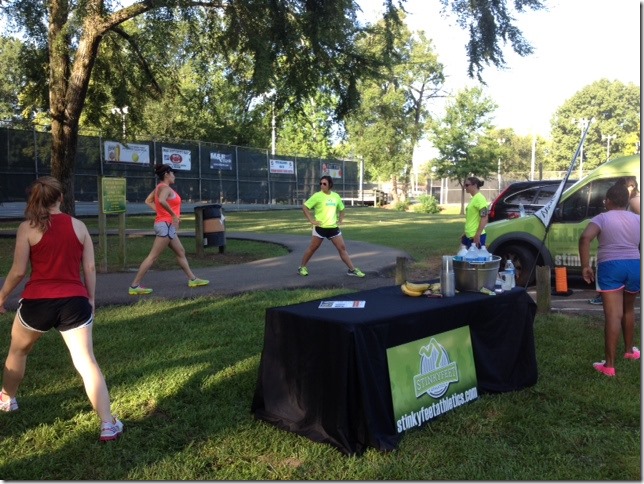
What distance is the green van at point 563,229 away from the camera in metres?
10.3

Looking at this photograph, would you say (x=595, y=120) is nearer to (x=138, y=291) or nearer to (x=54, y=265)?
(x=138, y=291)

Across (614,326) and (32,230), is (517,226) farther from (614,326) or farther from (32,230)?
(32,230)

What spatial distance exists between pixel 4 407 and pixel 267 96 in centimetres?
1036

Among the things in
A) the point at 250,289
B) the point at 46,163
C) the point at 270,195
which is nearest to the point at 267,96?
the point at 250,289

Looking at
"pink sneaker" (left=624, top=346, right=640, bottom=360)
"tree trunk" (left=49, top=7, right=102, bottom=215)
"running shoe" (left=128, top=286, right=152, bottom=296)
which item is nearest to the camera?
"pink sneaker" (left=624, top=346, right=640, bottom=360)

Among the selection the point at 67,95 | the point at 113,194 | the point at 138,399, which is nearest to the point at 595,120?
the point at 67,95

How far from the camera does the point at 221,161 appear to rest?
35156mm

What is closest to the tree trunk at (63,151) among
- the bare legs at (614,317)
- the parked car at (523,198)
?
the parked car at (523,198)

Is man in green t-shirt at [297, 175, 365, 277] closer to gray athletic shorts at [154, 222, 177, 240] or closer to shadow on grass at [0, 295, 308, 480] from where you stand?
gray athletic shorts at [154, 222, 177, 240]

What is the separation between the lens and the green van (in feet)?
33.7

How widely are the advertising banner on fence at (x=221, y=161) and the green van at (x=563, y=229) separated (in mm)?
25638

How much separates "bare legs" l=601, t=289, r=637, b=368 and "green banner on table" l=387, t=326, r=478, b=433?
149 cm

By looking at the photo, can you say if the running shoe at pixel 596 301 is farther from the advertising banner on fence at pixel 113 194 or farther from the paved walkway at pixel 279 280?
the advertising banner on fence at pixel 113 194

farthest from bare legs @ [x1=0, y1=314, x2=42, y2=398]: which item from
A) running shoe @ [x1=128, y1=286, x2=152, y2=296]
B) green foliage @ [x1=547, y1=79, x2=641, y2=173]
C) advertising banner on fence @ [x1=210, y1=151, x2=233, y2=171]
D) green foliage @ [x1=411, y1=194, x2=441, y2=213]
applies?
green foliage @ [x1=547, y1=79, x2=641, y2=173]
